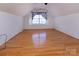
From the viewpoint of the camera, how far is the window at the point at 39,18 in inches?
367

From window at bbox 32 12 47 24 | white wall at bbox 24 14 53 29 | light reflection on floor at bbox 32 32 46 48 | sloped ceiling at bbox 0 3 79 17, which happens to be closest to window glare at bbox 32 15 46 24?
window at bbox 32 12 47 24

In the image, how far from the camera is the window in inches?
367

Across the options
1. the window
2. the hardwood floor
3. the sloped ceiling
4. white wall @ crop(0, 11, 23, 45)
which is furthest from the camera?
the window

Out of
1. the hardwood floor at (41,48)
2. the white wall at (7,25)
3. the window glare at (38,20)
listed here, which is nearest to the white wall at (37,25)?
the window glare at (38,20)

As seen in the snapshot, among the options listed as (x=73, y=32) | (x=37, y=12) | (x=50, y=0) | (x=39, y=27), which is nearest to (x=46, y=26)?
(x=39, y=27)

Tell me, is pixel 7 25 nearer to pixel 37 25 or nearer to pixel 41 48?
pixel 41 48

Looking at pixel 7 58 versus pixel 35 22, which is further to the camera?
pixel 35 22

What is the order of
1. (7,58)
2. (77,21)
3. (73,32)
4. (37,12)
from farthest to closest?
(37,12), (73,32), (77,21), (7,58)

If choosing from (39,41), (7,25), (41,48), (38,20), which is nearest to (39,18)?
(38,20)

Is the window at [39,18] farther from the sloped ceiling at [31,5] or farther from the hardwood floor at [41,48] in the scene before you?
the hardwood floor at [41,48]

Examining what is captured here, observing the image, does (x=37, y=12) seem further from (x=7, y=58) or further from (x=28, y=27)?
(x=7, y=58)

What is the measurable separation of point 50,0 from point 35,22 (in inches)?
340

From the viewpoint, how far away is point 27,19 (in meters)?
9.38

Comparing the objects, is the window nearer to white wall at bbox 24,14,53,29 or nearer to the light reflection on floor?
white wall at bbox 24,14,53,29
